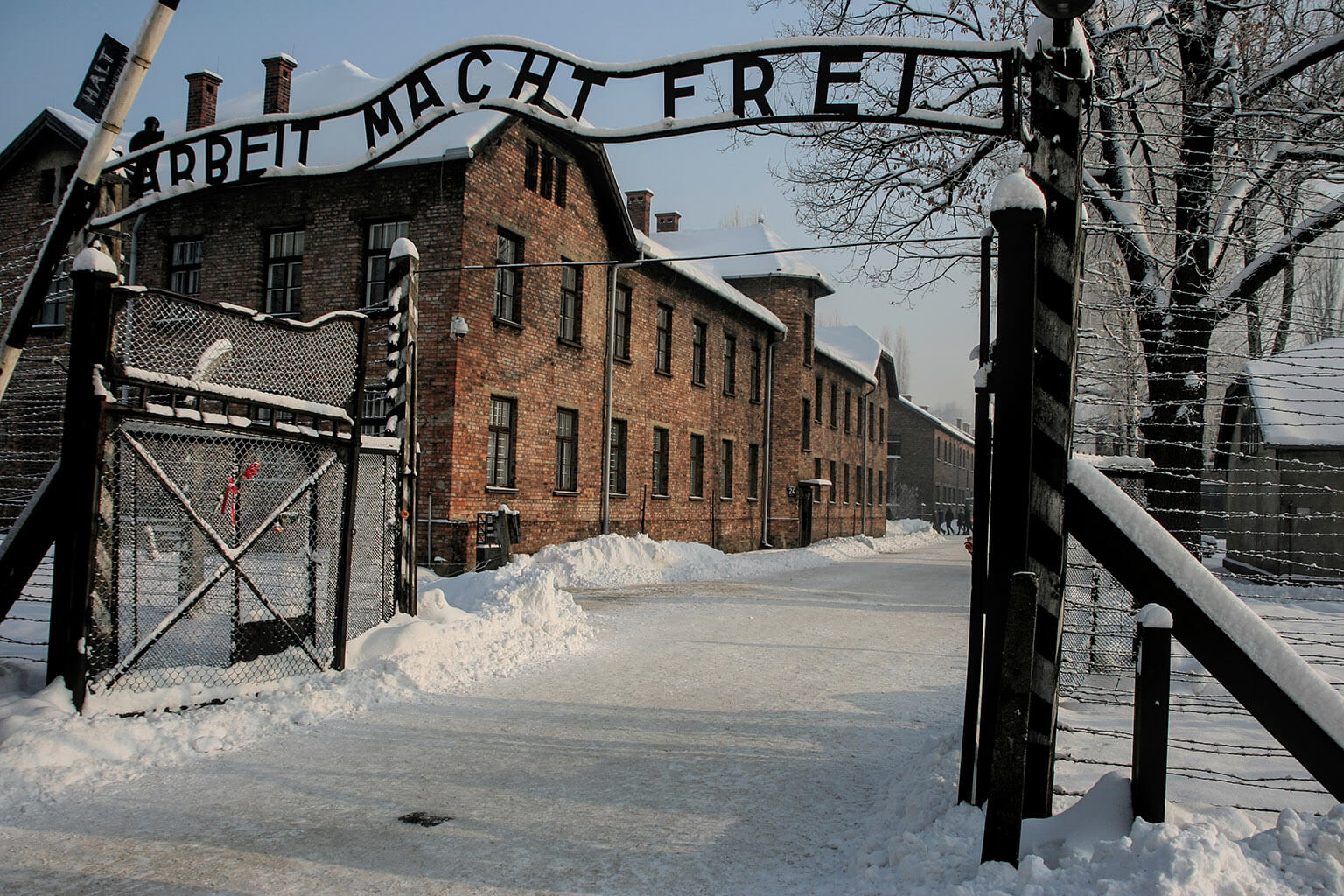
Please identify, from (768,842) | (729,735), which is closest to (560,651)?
(729,735)

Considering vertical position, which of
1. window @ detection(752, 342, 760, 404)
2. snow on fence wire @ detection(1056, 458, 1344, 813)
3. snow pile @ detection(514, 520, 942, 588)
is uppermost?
window @ detection(752, 342, 760, 404)

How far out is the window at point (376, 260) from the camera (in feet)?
56.2

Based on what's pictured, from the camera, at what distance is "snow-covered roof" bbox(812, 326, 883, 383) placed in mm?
44000

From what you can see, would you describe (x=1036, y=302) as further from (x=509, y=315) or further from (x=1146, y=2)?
(x=509, y=315)

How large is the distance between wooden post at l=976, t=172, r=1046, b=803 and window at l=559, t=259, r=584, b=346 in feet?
55.4

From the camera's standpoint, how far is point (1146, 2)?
1198 cm

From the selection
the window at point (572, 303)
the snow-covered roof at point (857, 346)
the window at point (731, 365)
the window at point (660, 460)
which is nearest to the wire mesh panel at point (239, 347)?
the window at point (572, 303)

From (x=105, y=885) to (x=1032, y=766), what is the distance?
3.51 m

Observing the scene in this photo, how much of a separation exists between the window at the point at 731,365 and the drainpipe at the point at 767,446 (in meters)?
2.49

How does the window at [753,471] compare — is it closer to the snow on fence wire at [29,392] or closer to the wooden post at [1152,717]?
the snow on fence wire at [29,392]

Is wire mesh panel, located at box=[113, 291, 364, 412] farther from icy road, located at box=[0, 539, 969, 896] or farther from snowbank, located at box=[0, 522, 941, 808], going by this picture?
icy road, located at box=[0, 539, 969, 896]

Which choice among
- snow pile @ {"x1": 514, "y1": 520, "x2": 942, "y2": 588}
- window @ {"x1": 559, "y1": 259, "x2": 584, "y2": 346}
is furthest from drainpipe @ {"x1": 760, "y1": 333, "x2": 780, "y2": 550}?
window @ {"x1": 559, "y1": 259, "x2": 584, "y2": 346}

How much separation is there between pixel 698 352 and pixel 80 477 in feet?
72.0

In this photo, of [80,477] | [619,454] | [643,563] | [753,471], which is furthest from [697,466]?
[80,477]
